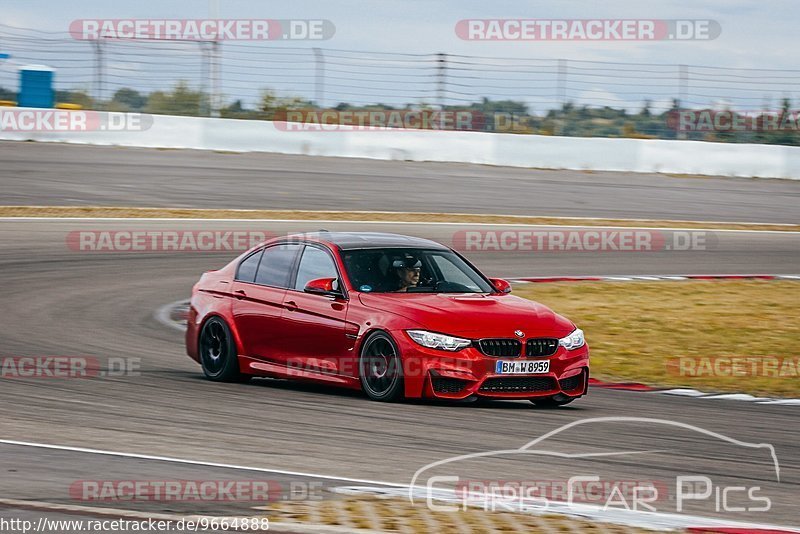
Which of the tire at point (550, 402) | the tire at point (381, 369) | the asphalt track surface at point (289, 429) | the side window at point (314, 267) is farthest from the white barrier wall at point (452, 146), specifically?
the tire at point (381, 369)

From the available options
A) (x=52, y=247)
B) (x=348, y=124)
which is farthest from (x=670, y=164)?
(x=52, y=247)

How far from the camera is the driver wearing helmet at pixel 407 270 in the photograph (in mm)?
9695

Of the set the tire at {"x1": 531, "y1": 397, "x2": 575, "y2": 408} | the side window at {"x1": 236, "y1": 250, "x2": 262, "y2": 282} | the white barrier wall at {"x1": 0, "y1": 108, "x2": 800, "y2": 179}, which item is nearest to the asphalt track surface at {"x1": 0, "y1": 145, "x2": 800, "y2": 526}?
the tire at {"x1": 531, "y1": 397, "x2": 575, "y2": 408}

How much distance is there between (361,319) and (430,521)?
374cm

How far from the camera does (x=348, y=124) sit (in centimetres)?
3009

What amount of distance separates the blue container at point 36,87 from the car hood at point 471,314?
24.1 m

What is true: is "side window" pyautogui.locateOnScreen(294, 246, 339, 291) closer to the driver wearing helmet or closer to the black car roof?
the black car roof

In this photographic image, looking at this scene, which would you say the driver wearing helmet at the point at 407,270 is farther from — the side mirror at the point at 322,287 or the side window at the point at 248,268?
the side window at the point at 248,268

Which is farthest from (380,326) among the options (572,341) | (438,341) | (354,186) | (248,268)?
(354,186)

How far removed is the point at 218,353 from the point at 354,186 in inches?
613

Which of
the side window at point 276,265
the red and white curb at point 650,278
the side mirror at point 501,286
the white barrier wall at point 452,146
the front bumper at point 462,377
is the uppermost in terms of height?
the white barrier wall at point 452,146

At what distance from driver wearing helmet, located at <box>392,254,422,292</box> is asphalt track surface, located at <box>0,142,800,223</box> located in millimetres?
13706

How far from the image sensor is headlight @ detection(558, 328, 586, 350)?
9164mm

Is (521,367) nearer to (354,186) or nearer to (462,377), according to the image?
(462,377)
